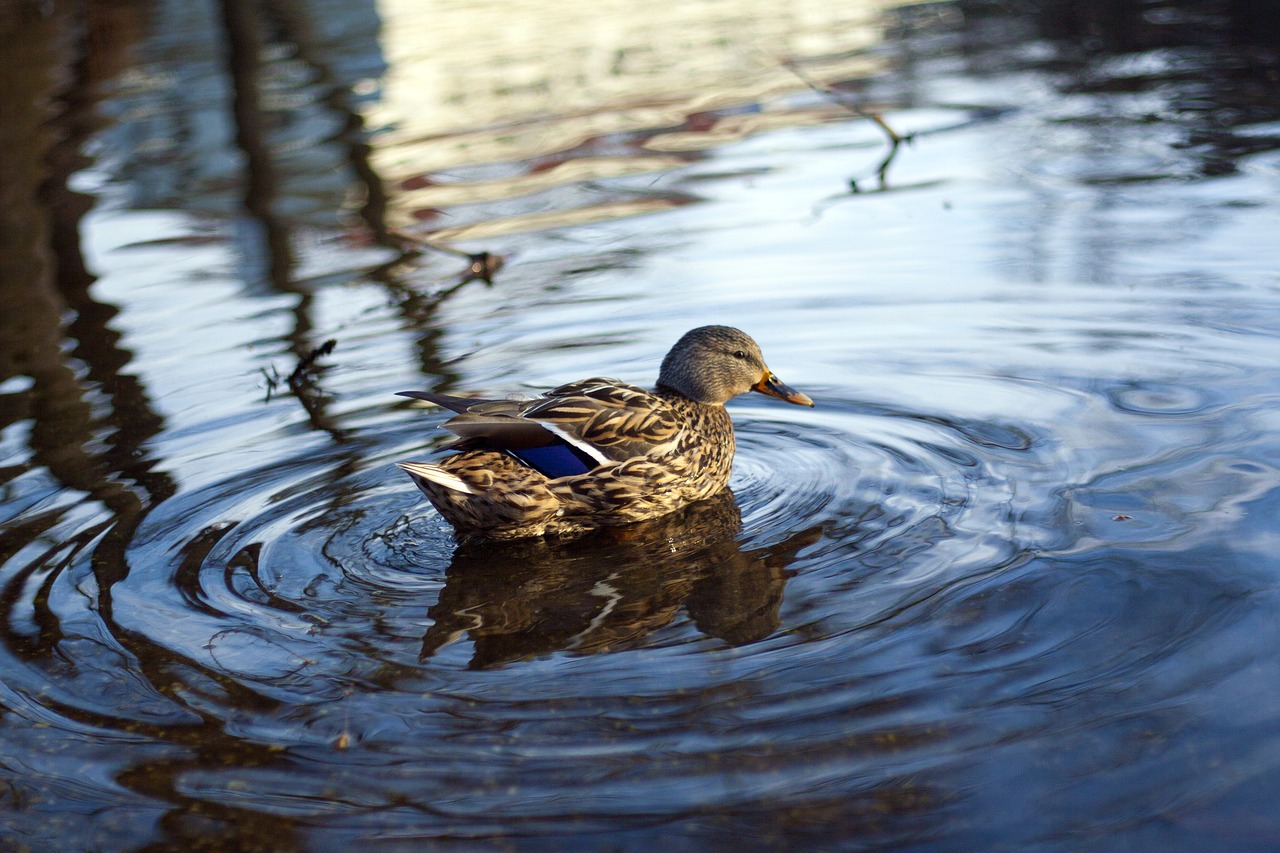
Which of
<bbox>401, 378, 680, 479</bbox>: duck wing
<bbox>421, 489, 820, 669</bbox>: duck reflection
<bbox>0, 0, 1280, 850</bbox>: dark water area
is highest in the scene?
<bbox>401, 378, 680, 479</bbox>: duck wing

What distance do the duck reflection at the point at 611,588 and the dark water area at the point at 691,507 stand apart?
0.9 inches

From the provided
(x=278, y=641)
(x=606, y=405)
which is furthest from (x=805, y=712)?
(x=606, y=405)

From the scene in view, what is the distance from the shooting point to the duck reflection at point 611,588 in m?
4.41

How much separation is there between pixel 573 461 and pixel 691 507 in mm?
611

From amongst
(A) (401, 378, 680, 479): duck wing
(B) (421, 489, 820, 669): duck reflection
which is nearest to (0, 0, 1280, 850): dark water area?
Answer: (B) (421, 489, 820, 669): duck reflection

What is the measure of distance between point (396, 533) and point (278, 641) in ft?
3.50

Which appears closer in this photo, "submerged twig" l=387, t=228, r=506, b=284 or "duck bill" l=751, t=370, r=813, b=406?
"duck bill" l=751, t=370, r=813, b=406

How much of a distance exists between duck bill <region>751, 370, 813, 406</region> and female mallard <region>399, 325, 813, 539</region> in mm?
274

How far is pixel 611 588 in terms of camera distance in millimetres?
4852

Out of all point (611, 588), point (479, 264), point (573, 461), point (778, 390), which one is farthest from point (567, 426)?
point (479, 264)

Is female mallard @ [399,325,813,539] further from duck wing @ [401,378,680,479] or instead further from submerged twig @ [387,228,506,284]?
submerged twig @ [387,228,506,284]

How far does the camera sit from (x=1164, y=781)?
3.28 metres

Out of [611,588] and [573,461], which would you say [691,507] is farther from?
[611,588]

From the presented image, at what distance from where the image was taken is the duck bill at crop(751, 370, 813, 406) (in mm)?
5980
